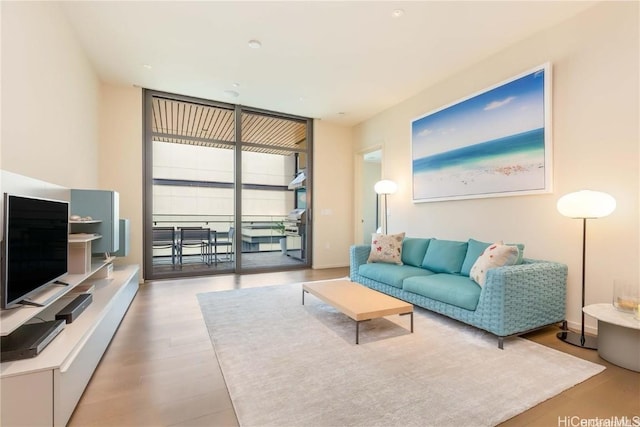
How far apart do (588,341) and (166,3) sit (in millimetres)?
4791

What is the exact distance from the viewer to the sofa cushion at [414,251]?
384 cm

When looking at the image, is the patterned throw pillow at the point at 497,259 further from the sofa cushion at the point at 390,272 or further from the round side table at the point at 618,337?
the sofa cushion at the point at 390,272

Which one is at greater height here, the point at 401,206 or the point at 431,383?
the point at 401,206

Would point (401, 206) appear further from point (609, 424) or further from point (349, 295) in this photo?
point (609, 424)

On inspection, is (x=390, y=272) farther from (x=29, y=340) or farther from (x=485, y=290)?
(x=29, y=340)

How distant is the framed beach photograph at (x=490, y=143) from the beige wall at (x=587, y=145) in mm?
115

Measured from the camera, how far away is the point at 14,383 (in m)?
1.26

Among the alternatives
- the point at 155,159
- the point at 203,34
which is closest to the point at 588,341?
the point at 203,34

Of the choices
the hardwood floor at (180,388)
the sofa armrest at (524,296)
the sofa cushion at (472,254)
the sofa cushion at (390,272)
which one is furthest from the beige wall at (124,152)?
the sofa armrest at (524,296)

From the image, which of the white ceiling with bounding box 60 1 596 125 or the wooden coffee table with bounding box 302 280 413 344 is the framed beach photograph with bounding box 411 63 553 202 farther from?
the wooden coffee table with bounding box 302 280 413 344

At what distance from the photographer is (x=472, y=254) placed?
321cm

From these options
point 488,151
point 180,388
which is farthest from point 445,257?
point 180,388

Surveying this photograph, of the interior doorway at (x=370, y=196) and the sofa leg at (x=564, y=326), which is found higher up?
the interior doorway at (x=370, y=196)

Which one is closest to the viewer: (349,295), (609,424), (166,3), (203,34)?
(609,424)
